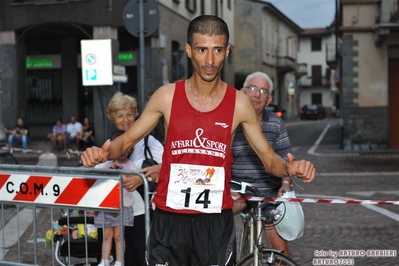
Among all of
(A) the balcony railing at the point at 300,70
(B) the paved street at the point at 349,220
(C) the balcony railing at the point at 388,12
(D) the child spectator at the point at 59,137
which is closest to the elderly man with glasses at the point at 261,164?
(B) the paved street at the point at 349,220

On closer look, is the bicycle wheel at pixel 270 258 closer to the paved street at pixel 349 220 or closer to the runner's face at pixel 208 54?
the runner's face at pixel 208 54

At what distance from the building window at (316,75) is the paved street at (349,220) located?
64.3m

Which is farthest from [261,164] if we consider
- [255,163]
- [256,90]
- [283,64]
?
[283,64]

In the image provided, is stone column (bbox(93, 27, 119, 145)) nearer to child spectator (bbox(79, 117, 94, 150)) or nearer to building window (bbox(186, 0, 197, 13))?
child spectator (bbox(79, 117, 94, 150))

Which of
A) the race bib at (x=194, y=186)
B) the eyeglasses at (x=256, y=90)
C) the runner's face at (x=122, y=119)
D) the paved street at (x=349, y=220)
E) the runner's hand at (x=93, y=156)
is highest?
the eyeglasses at (x=256, y=90)

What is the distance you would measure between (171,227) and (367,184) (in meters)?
10.3

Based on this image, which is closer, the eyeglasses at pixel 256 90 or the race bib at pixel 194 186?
the race bib at pixel 194 186

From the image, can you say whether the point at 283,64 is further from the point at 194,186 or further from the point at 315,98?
the point at 194,186

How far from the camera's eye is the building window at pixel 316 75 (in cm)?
8038

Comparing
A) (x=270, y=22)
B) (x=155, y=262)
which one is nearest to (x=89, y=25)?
(x=155, y=262)

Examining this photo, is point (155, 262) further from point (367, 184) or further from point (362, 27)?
point (362, 27)

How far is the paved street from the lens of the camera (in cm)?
675

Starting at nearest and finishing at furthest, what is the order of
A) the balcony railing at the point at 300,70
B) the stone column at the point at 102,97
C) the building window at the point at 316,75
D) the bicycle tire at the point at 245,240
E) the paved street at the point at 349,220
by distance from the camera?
the bicycle tire at the point at 245,240
the paved street at the point at 349,220
the stone column at the point at 102,97
the balcony railing at the point at 300,70
the building window at the point at 316,75

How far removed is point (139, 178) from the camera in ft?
15.4
